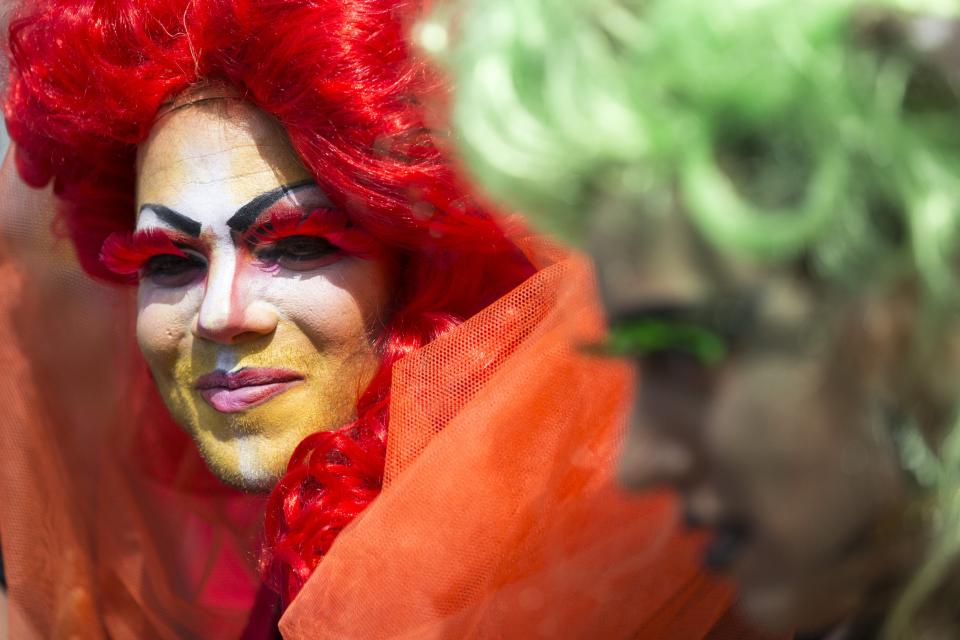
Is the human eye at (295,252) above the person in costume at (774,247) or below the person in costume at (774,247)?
below

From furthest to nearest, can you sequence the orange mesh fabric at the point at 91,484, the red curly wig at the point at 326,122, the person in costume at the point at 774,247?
the orange mesh fabric at the point at 91,484, the red curly wig at the point at 326,122, the person in costume at the point at 774,247

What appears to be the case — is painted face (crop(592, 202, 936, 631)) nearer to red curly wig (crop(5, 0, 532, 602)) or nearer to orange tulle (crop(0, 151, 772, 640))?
orange tulle (crop(0, 151, 772, 640))

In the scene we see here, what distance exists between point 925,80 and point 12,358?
4.99 ft

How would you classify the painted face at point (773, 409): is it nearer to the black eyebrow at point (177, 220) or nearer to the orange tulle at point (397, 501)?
the orange tulle at point (397, 501)

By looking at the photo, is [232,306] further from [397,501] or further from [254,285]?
[397,501]

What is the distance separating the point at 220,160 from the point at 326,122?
0.14 m

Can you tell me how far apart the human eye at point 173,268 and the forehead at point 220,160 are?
0.27 feet

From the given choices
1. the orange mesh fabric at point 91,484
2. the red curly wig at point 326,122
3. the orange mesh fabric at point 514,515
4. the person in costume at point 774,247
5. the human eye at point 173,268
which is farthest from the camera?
the orange mesh fabric at point 91,484

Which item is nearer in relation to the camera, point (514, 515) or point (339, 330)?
point (514, 515)

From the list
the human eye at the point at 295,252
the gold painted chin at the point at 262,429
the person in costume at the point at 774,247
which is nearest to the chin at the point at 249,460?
the gold painted chin at the point at 262,429

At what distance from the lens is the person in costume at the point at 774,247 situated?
1.99ft

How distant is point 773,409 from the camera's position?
0.64m

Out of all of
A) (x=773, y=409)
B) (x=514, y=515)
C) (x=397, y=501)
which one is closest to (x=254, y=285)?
(x=397, y=501)

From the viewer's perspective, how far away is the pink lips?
1.33 m
